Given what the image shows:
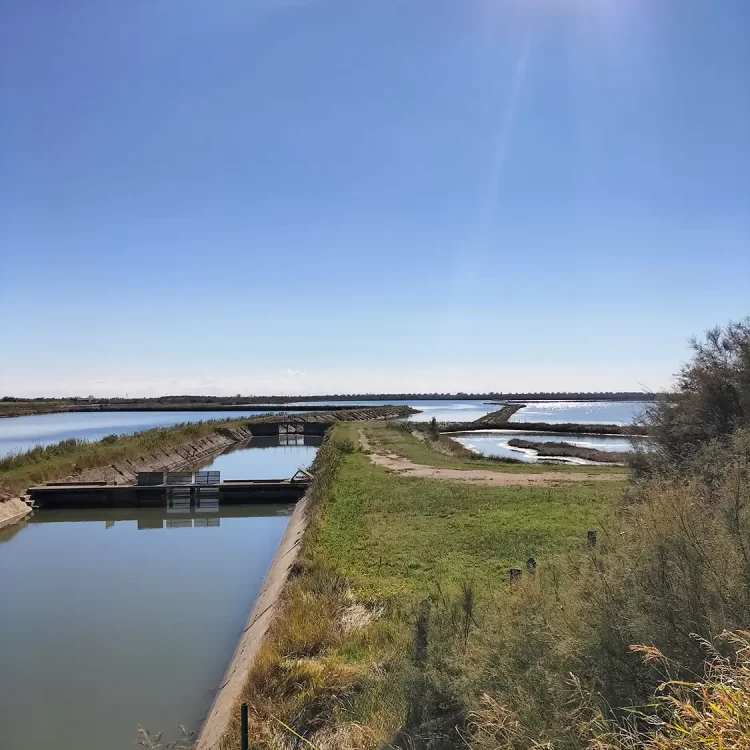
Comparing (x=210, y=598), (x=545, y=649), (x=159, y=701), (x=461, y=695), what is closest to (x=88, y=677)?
(x=159, y=701)

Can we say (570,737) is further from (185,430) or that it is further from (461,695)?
(185,430)

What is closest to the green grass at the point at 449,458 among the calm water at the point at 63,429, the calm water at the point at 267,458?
the calm water at the point at 267,458

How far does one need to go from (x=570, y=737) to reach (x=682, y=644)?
38.2 inches

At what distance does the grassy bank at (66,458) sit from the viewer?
26.0m

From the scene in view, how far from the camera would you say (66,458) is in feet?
99.4

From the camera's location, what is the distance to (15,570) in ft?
53.4

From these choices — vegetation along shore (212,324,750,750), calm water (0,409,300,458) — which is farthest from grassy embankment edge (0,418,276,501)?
vegetation along shore (212,324,750,750)

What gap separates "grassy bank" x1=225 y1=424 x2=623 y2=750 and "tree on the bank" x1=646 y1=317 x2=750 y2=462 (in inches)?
91.9

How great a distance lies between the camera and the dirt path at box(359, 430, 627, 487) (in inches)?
813

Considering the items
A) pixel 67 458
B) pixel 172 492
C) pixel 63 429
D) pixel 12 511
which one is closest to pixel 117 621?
pixel 12 511

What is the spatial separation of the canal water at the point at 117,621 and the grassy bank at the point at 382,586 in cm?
229

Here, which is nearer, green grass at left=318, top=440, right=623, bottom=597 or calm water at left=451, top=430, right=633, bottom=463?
green grass at left=318, top=440, right=623, bottom=597

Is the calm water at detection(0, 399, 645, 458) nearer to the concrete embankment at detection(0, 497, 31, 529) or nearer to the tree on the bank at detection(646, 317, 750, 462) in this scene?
the concrete embankment at detection(0, 497, 31, 529)

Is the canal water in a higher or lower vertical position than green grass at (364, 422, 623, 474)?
lower
